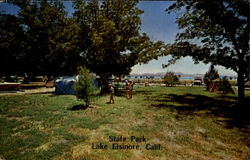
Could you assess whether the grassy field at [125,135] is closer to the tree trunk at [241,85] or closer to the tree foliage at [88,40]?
the tree trunk at [241,85]

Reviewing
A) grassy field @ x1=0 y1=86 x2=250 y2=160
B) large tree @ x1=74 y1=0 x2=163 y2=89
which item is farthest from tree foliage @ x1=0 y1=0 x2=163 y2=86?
grassy field @ x1=0 y1=86 x2=250 y2=160

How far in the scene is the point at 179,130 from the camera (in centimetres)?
933

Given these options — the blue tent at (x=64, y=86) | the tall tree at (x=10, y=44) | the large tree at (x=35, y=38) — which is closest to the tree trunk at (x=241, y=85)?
the blue tent at (x=64, y=86)

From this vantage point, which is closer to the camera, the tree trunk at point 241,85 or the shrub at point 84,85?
the shrub at point 84,85

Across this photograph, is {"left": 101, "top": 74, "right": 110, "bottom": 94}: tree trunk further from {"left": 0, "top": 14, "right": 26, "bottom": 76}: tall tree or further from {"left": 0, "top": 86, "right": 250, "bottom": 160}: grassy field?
{"left": 0, "top": 14, "right": 26, "bottom": 76}: tall tree

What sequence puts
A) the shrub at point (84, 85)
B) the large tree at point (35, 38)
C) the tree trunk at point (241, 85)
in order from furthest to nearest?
the large tree at point (35, 38) < the tree trunk at point (241, 85) < the shrub at point (84, 85)

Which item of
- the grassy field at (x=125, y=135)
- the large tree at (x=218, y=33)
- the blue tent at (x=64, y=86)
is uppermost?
the large tree at (x=218, y=33)

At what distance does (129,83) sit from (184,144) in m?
14.4

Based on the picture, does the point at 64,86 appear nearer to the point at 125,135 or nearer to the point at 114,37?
the point at 114,37

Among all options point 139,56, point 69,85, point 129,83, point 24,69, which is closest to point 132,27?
point 139,56

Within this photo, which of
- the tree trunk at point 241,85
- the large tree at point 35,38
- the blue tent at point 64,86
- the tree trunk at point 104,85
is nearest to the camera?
the tree trunk at point 241,85

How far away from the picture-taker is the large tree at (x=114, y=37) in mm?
25688

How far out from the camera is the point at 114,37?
82.0 feet

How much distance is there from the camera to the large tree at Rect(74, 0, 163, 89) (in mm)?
25688
